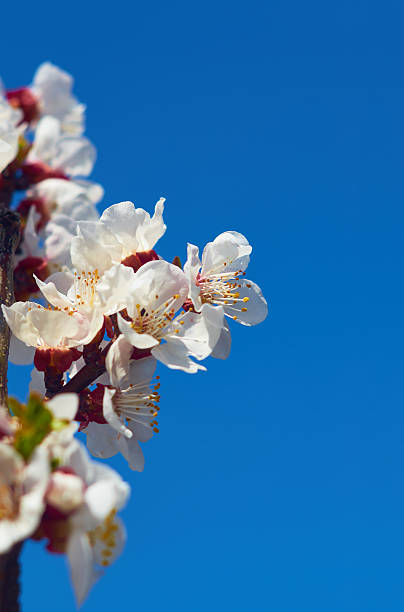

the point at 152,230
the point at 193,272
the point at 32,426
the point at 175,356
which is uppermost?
the point at 152,230

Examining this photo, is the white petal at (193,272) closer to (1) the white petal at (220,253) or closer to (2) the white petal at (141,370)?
(1) the white petal at (220,253)

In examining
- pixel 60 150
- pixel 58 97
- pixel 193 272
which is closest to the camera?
pixel 193 272

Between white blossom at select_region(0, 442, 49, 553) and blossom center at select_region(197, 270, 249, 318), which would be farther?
blossom center at select_region(197, 270, 249, 318)

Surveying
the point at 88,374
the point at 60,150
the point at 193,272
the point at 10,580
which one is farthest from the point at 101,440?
the point at 60,150

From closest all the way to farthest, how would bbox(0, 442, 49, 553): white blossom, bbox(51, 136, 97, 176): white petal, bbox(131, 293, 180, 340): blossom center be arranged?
bbox(0, 442, 49, 553): white blossom < bbox(131, 293, 180, 340): blossom center < bbox(51, 136, 97, 176): white petal

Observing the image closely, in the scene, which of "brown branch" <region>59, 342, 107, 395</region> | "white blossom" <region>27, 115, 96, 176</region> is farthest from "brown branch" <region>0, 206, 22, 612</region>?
"white blossom" <region>27, 115, 96, 176</region>

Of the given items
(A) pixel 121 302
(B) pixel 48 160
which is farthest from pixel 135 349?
(B) pixel 48 160

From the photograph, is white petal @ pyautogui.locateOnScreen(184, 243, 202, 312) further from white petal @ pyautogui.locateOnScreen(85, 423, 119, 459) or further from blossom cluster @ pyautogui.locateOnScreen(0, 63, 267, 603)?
white petal @ pyautogui.locateOnScreen(85, 423, 119, 459)

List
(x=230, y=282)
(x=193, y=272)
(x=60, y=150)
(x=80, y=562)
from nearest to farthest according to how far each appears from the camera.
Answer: (x=80, y=562) → (x=193, y=272) → (x=230, y=282) → (x=60, y=150)

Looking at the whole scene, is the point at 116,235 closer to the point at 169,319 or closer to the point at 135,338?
the point at 169,319
